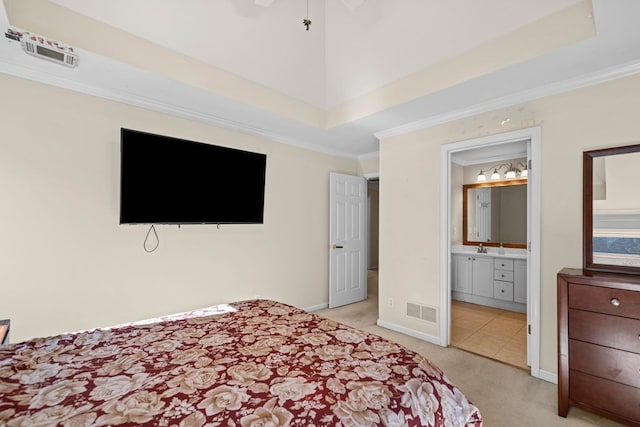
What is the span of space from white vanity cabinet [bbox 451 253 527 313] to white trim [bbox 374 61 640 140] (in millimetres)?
2408

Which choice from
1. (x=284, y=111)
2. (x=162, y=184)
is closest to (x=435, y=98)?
(x=284, y=111)

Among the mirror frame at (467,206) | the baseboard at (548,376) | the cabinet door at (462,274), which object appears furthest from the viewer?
the cabinet door at (462,274)

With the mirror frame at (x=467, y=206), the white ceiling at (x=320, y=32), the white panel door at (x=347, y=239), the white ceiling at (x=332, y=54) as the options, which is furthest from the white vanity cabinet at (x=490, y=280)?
the white ceiling at (x=320, y=32)

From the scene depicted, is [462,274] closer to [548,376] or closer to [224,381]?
[548,376]

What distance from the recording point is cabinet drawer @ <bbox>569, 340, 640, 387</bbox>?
5.76 ft

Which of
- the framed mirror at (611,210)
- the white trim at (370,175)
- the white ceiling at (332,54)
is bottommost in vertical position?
the framed mirror at (611,210)

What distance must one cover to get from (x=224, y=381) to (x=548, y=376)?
8.85ft

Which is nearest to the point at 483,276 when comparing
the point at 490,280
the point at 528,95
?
the point at 490,280

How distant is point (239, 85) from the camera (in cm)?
281

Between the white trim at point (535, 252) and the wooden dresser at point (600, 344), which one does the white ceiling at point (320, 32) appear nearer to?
the white trim at point (535, 252)

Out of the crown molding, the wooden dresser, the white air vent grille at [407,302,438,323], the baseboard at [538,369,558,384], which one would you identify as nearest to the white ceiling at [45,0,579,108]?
the crown molding

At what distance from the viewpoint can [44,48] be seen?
6.27 ft

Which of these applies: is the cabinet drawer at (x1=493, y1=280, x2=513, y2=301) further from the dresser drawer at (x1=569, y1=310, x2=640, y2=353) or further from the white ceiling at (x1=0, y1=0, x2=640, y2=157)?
the white ceiling at (x1=0, y1=0, x2=640, y2=157)

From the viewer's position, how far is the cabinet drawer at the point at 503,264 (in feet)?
13.8
